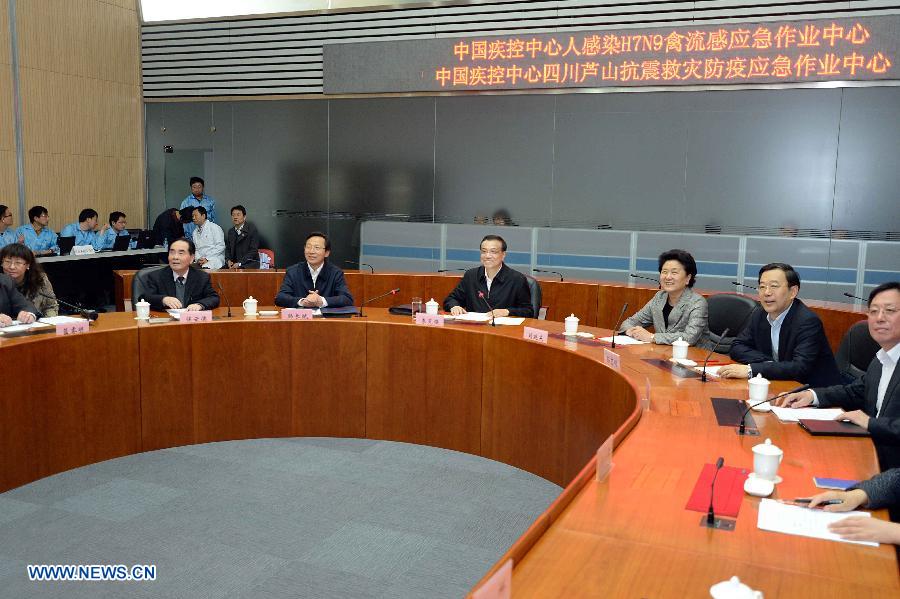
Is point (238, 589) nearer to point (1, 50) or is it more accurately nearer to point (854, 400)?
point (854, 400)

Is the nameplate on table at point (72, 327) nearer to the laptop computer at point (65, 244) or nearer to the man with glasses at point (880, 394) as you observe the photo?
the man with glasses at point (880, 394)

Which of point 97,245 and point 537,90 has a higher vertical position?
point 537,90

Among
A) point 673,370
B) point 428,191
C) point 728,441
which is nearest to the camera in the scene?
point 728,441

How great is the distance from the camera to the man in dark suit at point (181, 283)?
4953 millimetres

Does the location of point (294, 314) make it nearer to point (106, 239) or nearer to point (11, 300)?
point (11, 300)

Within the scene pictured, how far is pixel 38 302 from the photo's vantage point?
4.83 m

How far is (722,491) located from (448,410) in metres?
2.49

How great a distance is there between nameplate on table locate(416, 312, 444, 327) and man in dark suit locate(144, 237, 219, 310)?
4.44ft

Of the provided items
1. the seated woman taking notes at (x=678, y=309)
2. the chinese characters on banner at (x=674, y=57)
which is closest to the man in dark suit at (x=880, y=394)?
the seated woman taking notes at (x=678, y=309)

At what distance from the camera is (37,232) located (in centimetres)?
822

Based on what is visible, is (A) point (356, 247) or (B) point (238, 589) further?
(A) point (356, 247)

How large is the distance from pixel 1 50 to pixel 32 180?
134 centimetres

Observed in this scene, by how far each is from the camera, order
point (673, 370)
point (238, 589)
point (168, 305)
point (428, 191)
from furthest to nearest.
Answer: point (428, 191) < point (168, 305) < point (673, 370) < point (238, 589)

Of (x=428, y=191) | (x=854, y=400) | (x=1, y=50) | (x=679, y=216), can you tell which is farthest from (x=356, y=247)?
(x=854, y=400)
